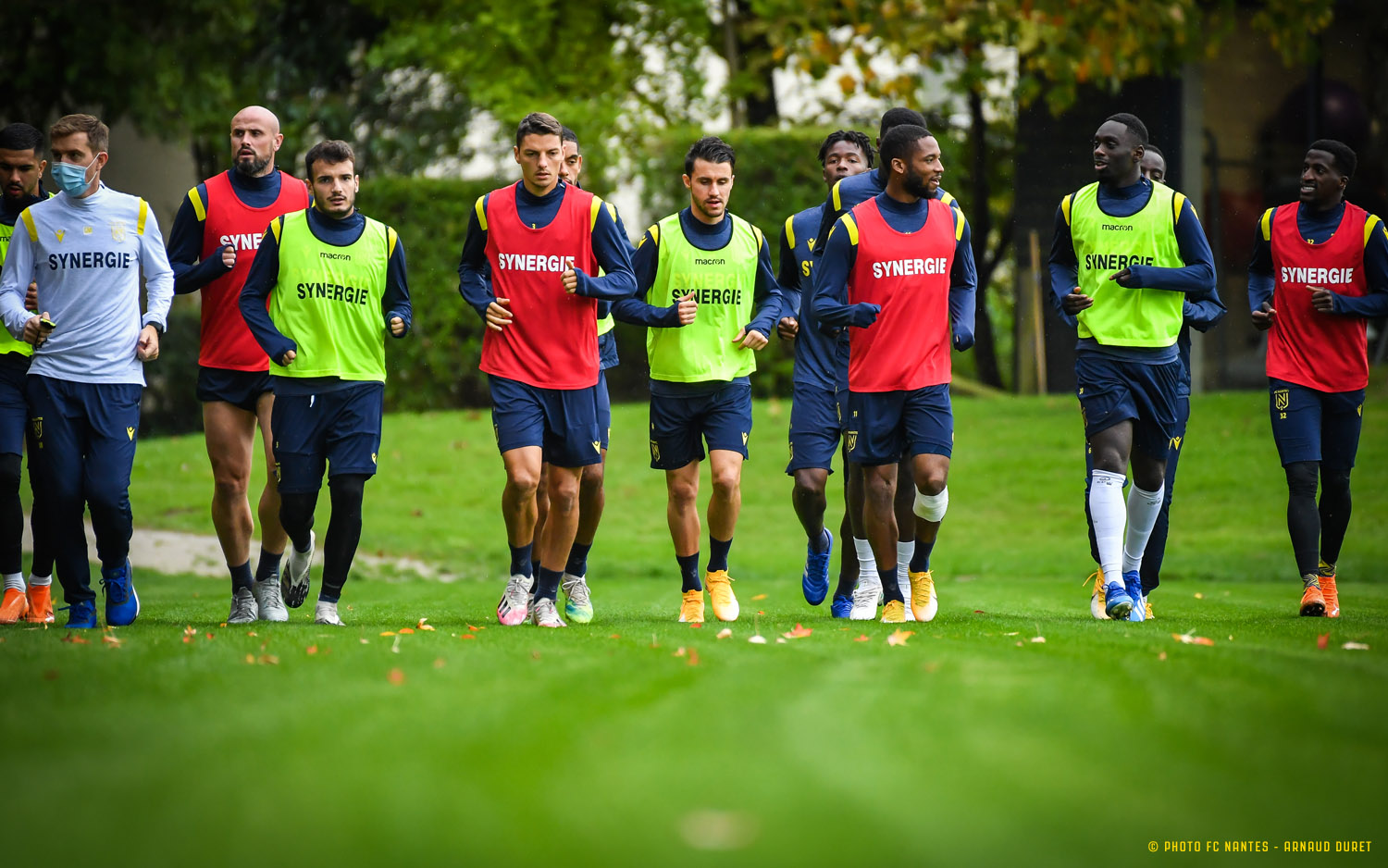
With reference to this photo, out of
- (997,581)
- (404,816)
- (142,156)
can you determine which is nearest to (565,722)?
(404,816)

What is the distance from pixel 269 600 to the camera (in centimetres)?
767

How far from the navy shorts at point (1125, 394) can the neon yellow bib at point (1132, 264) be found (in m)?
0.13

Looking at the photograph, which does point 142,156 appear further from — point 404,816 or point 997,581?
point 404,816

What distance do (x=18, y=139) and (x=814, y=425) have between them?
4.59 meters

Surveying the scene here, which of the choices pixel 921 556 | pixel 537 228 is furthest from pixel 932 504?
pixel 537 228

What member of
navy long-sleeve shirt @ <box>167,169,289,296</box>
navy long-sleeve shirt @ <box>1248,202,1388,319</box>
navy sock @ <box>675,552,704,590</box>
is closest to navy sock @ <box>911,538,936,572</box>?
navy sock @ <box>675,552,704,590</box>

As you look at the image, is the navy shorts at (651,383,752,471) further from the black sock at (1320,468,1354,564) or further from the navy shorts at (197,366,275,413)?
the black sock at (1320,468,1354,564)

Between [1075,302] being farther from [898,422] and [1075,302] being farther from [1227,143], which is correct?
[1227,143]

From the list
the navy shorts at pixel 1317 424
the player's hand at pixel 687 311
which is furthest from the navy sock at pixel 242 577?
the navy shorts at pixel 1317 424

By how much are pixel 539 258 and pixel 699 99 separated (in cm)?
1398

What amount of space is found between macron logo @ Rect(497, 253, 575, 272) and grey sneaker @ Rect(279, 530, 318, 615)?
1.81 metres

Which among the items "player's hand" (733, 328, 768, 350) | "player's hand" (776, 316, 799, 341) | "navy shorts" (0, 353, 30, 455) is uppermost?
"player's hand" (776, 316, 799, 341)

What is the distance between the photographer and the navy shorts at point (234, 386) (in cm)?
771

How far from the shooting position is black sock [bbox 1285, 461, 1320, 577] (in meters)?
8.11
